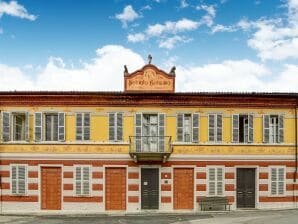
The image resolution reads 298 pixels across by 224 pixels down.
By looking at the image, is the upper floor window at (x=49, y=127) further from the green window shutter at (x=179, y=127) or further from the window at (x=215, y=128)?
the window at (x=215, y=128)

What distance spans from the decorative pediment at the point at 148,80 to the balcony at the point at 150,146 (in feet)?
10.3

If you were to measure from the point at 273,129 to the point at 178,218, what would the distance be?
30.0 ft

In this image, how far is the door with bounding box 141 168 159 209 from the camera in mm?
27016

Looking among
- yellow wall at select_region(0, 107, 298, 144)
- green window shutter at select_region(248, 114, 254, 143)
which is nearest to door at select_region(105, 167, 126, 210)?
yellow wall at select_region(0, 107, 298, 144)

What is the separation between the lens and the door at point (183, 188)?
27125 millimetres

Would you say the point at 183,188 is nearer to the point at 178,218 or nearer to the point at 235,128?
the point at 178,218

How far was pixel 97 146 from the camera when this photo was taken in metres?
27.1

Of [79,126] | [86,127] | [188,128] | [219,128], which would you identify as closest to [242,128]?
[219,128]

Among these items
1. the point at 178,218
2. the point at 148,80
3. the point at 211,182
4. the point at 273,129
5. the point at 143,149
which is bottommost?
the point at 178,218

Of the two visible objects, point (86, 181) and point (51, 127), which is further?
point (51, 127)

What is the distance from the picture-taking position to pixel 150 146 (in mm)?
27047

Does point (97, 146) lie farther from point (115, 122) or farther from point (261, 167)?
point (261, 167)

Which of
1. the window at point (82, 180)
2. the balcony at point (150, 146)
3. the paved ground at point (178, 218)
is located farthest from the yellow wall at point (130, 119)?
the paved ground at point (178, 218)

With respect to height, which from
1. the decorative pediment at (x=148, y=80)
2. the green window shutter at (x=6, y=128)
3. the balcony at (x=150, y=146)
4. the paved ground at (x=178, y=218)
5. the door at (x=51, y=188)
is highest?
the decorative pediment at (x=148, y=80)
